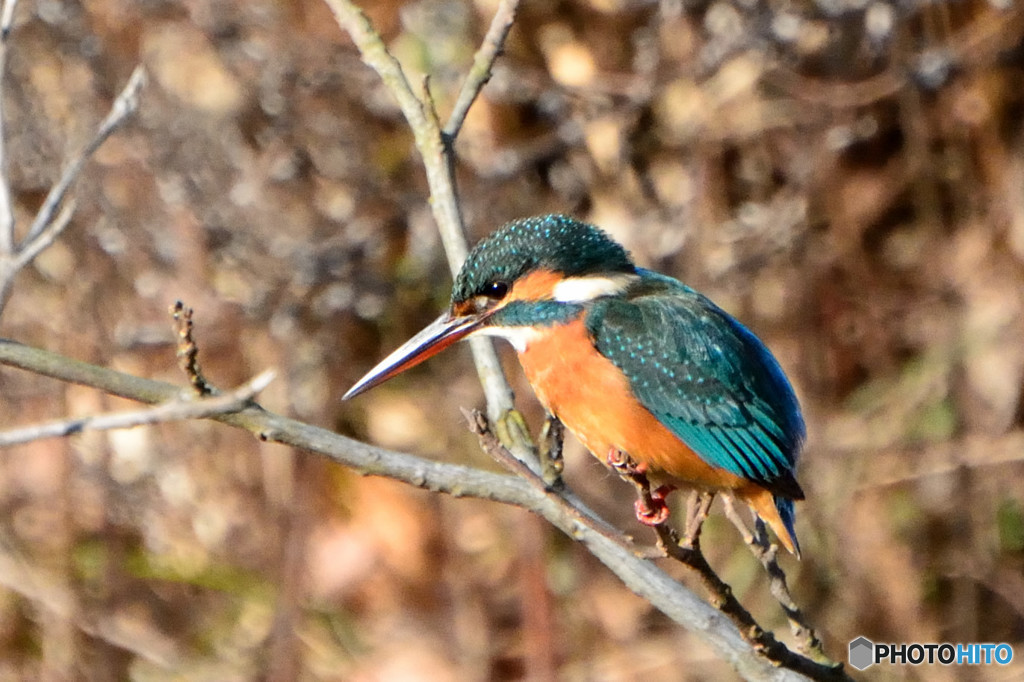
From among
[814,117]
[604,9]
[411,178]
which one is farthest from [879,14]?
[411,178]

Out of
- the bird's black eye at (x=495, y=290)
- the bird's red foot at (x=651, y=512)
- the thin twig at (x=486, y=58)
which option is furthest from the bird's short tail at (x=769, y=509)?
the thin twig at (x=486, y=58)

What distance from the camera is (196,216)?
133 inches

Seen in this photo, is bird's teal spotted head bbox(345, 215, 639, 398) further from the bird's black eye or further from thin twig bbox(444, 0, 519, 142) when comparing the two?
thin twig bbox(444, 0, 519, 142)

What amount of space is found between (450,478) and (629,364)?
0.49m

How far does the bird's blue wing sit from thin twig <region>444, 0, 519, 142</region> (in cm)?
39

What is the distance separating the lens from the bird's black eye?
1915 millimetres

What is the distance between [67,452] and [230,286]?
2.38 feet

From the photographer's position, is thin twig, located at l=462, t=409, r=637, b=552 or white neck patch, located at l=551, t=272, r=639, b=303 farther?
white neck patch, located at l=551, t=272, r=639, b=303

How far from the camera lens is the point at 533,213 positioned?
11.6ft

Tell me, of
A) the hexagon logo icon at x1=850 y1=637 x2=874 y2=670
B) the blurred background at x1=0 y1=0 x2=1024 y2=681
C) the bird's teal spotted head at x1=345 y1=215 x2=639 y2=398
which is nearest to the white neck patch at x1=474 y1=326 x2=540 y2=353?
the bird's teal spotted head at x1=345 y1=215 x2=639 y2=398

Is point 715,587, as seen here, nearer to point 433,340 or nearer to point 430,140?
point 433,340

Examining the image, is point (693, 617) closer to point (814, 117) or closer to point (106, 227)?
point (814, 117)

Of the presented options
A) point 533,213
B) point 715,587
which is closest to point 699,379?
point 715,587

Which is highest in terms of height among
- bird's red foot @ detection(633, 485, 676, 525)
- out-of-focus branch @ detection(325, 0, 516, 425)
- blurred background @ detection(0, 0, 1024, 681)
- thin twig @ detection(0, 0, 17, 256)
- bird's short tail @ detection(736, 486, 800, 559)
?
blurred background @ detection(0, 0, 1024, 681)
